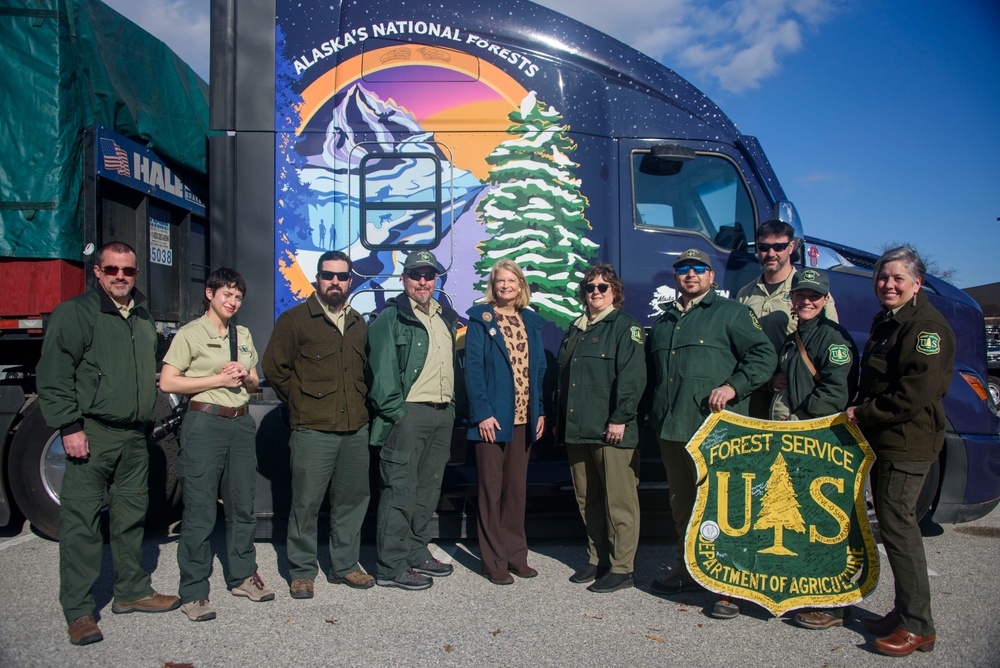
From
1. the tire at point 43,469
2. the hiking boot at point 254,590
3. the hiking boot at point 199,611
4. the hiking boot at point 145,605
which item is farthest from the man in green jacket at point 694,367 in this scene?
the tire at point 43,469

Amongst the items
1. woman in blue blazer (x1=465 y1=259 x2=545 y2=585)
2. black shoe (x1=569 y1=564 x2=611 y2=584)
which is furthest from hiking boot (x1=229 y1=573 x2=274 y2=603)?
black shoe (x1=569 y1=564 x2=611 y2=584)

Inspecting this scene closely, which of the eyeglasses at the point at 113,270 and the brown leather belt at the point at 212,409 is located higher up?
the eyeglasses at the point at 113,270

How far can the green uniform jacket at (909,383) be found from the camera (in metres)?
3.20

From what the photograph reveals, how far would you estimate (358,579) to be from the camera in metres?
4.07

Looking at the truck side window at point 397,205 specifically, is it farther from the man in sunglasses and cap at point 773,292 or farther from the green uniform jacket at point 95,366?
the man in sunglasses and cap at point 773,292

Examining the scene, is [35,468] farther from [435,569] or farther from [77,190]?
[435,569]

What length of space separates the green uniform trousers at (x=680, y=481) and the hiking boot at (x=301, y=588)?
2.08 metres

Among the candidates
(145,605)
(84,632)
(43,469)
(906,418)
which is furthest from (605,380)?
(43,469)

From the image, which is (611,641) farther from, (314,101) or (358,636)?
(314,101)

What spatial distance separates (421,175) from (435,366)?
1324 mm

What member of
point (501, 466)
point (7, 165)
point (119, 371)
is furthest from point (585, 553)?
point (7, 165)

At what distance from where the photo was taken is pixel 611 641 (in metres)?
3.40

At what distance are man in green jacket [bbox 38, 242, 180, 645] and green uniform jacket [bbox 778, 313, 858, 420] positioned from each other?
339cm

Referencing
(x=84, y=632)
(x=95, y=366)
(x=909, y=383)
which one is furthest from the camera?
(x=95, y=366)
